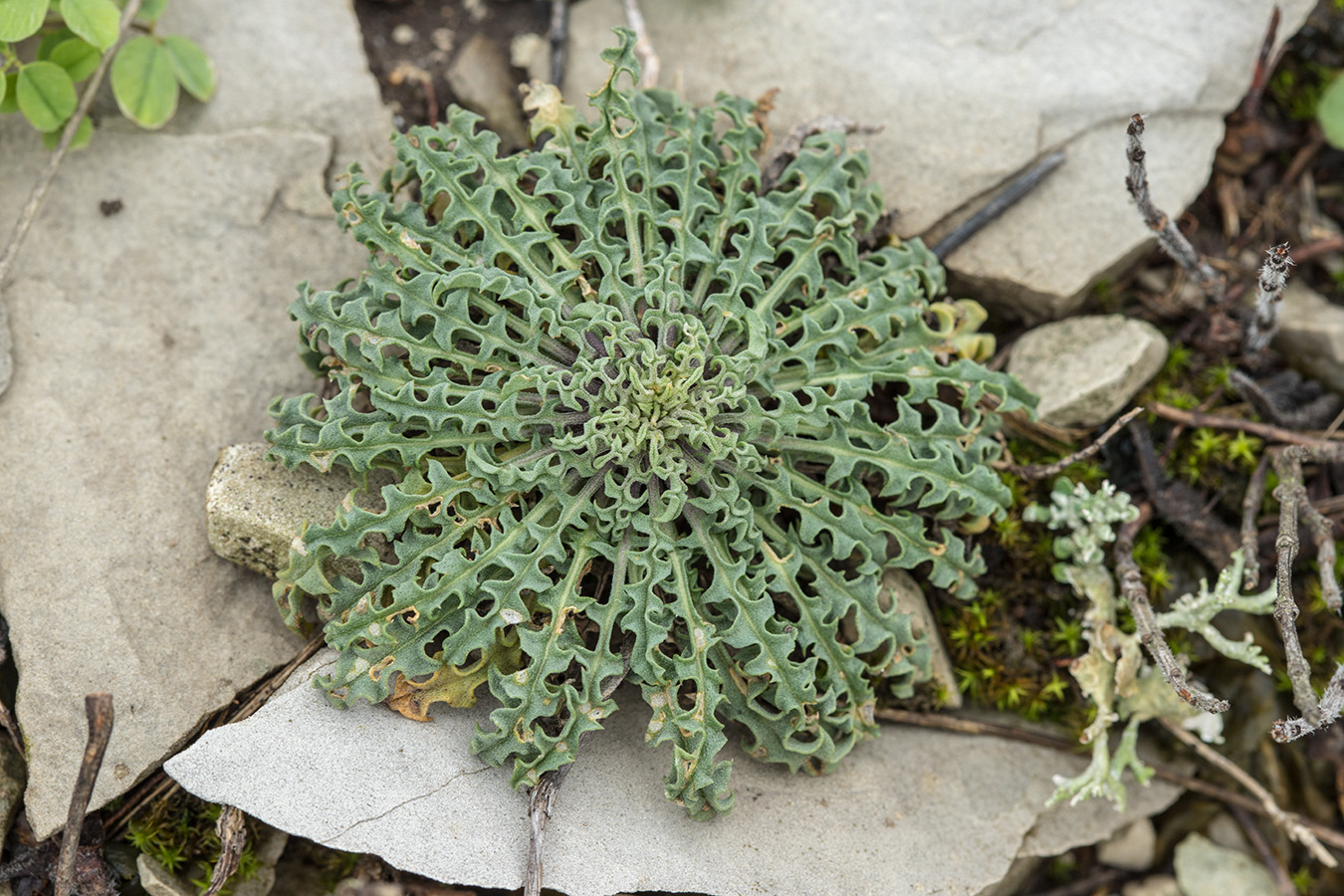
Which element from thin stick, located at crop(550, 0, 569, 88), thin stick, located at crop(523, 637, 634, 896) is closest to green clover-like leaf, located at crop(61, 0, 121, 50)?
thin stick, located at crop(550, 0, 569, 88)

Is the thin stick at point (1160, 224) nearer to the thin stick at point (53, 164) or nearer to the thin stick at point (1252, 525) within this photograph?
the thin stick at point (1252, 525)

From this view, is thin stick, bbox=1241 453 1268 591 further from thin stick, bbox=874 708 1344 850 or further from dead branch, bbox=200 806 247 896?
dead branch, bbox=200 806 247 896

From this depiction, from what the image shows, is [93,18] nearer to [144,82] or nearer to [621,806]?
[144,82]

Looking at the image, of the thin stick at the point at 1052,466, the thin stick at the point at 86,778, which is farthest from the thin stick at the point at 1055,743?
the thin stick at the point at 86,778

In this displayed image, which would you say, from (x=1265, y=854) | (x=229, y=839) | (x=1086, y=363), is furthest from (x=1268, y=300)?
(x=229, y=839)

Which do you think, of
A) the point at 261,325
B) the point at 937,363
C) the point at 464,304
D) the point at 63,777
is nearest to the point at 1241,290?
the point at 937,363

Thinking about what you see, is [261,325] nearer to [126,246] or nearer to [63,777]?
[126,246]
